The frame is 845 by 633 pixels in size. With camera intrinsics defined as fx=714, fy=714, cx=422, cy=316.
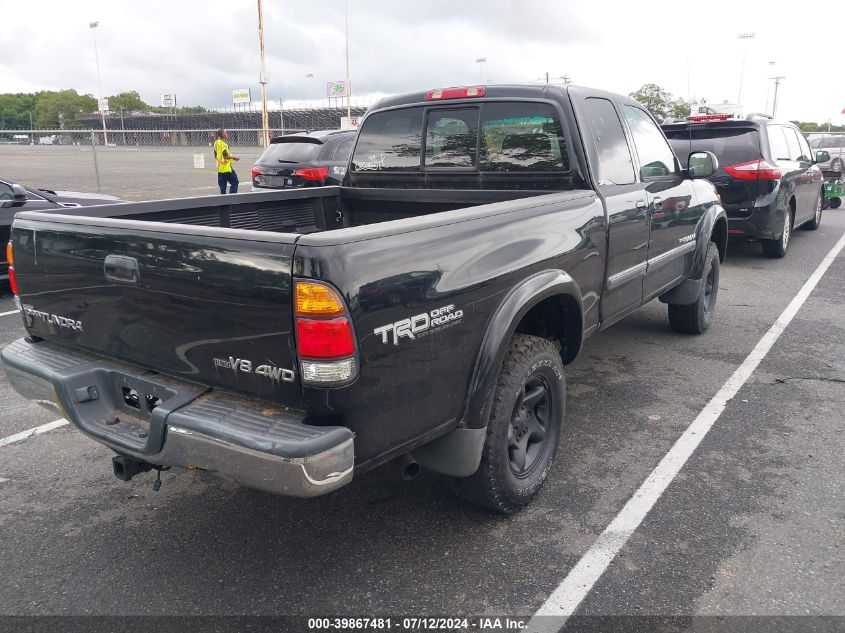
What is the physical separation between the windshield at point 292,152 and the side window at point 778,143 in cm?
691

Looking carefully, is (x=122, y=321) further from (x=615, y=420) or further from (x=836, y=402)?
(x=836, y=402)

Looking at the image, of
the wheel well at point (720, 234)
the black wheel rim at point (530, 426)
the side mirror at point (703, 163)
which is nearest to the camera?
the black wheel rim at point (530, 426)

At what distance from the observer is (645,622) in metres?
2.62

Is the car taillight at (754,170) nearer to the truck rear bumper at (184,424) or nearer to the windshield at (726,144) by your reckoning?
the windshield at (726,144)

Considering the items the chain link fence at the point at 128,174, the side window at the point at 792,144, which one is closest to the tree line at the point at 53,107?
the chain link fence at the point at 128,174

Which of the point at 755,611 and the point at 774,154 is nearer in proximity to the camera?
the point at 755,611

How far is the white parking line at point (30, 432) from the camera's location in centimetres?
413

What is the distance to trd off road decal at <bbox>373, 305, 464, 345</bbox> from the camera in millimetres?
2420

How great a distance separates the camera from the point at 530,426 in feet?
11.4

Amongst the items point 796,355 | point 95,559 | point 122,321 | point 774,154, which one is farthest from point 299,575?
point 774,154

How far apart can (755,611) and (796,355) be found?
11.5 ft

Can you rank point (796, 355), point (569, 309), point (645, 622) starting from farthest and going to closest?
point (796, 355)
point (569, 309)
point (645, 622)

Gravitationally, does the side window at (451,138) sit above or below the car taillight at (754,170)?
above

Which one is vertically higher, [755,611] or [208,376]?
[208,376]
